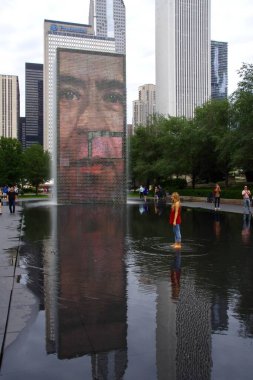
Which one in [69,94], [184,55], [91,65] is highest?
[184,55]

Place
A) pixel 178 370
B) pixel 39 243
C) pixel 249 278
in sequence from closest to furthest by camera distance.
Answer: pixel 178 370
pixel 249 278
pixel 39 243

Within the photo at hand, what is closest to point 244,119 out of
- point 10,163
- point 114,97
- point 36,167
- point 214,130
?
point 214,130

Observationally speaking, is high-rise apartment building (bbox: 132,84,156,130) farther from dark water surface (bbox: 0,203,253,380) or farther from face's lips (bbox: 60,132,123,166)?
dark water surface (bbox: 0,203,253,380)

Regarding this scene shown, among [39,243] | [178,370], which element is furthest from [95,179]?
[178,370]

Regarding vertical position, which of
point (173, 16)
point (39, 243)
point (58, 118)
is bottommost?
point (39, 243)

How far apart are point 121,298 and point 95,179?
35.5m

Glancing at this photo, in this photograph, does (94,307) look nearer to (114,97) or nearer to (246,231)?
(246,231)

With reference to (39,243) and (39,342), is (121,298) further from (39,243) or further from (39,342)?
(39,243)

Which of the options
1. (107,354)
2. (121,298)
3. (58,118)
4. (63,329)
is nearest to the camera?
(107,354)

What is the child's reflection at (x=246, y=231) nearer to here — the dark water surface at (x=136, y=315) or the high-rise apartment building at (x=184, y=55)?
the dark water surface at (x=136, y=315)

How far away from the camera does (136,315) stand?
5.97m

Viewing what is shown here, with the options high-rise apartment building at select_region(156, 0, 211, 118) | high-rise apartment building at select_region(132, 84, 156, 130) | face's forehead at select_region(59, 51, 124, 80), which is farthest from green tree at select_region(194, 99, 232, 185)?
high-rise apartment building at select_region(156, 0, 211, 118)

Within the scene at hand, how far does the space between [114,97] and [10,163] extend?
92.7 ft

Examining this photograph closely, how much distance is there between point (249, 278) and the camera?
8.27 metres
